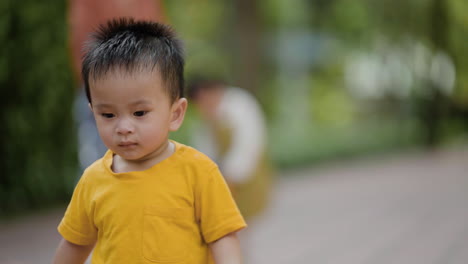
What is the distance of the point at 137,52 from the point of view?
4.72 ft

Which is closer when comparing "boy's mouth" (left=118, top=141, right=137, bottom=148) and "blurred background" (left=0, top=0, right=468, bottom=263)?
"boy's mouth" (left=118, top=141, right=137, bottom=148)

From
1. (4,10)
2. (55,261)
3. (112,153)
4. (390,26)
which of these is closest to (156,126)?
(112,153)

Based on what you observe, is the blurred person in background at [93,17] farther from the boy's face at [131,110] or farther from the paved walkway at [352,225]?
the paved walkway at [352,225]

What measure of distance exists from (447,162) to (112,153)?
10106 mm

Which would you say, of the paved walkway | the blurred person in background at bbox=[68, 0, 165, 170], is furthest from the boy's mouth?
the paved walkway

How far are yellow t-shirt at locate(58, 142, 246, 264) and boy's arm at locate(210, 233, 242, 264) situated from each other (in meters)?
0.02

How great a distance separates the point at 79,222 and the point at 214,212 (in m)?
0.38

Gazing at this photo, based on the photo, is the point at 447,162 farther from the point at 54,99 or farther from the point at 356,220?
the point at 54,99

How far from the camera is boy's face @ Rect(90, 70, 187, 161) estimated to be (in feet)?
4.63

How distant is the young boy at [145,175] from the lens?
1426mm

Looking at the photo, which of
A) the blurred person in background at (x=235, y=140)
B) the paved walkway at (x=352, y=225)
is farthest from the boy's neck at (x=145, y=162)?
the paved walkway at (x=352, y=225)

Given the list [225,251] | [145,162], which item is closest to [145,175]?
[145,162]

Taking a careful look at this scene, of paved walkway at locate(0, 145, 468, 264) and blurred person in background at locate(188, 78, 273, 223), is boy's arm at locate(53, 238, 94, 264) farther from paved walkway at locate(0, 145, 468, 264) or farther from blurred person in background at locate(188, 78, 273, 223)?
paved walkway at locate(0, 145, 468, 264)

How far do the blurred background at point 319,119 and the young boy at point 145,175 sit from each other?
0.86ft
